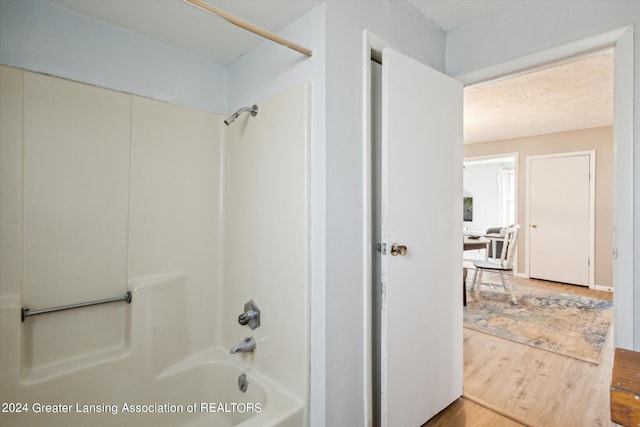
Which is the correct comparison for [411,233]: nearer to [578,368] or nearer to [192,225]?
[192,225]

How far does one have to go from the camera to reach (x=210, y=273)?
1.98 m

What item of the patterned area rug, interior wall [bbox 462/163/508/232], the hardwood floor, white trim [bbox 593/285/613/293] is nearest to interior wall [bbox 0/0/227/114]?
the hardwood floor

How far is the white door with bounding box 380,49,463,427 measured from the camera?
4.66ft

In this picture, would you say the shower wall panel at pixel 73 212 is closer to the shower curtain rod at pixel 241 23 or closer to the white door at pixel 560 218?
the shower curtain rod at pixel 241 23

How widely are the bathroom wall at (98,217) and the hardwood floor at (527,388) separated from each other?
1617mm

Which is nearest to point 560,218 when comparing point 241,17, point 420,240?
point 420,240

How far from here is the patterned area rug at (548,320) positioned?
2.72 metres

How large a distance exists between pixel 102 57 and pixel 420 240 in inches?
73.6

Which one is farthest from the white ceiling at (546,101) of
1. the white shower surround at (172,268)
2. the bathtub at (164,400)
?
the bathtub at (164,400)

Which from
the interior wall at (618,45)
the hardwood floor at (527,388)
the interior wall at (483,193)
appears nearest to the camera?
the interior wall at (618,45)

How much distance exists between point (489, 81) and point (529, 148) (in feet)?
13.5

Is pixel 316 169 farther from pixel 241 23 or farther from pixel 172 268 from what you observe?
pixel 172 268

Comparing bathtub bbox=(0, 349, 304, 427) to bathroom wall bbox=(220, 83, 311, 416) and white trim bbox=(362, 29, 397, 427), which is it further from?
white trim bbox=(362, 29, 397, 427)

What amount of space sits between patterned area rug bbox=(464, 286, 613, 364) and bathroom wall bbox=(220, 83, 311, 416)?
7.70ft
